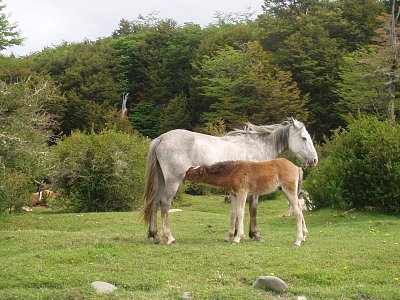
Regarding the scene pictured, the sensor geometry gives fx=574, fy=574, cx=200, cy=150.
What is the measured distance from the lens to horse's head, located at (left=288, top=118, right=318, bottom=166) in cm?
1191

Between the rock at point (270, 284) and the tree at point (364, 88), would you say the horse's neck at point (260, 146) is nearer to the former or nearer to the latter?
the rock at point (270, 284)

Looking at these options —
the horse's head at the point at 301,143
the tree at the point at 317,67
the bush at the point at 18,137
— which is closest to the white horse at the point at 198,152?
the horse's head at the point at 301,143

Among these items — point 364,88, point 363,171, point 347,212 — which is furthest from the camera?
point 364,88

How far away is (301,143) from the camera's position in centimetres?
1194

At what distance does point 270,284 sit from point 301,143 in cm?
482

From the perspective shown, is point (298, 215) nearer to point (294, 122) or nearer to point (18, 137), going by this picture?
point (294, 122)

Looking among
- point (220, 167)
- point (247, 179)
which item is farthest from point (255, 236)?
point (220, 167)

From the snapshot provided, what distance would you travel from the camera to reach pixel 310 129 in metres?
42.4

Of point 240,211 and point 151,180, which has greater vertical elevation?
point 151,180

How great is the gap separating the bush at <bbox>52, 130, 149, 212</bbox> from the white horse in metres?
11.2

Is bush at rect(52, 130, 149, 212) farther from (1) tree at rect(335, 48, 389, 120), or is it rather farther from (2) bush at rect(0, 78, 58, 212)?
(1) tree at rect(335, 48, 389, 120)

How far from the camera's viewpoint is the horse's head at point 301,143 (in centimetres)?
1191

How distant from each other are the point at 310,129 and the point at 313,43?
659cm

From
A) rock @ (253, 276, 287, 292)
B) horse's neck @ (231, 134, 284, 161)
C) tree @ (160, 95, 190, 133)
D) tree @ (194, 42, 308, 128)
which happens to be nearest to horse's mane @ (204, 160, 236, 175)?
horse's neck @ (231, 134, 284, 161)
